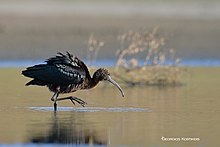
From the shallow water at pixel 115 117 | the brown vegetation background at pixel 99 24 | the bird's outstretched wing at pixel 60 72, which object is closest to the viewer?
Answer: the shallow water at pixel 115 117

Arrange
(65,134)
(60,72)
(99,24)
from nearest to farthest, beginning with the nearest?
(65,134), (60,72), (99,24)

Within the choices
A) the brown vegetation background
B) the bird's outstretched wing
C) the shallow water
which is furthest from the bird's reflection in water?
the brown vegetation background

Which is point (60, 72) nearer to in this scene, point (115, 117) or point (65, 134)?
point (115, 117)

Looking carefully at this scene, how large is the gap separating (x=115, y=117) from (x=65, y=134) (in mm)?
1828

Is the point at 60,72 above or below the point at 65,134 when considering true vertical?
above

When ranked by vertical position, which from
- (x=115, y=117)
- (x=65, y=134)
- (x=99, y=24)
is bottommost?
(x=65, y=134)

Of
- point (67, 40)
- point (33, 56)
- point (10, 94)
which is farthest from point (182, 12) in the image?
point (10, 94)

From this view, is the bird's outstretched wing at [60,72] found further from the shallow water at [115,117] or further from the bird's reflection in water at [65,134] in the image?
the bird's reflection in water at [65,134]

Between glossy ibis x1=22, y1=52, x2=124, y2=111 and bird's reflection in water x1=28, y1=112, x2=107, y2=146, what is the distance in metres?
1.63

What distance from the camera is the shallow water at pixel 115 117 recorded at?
11750 mm

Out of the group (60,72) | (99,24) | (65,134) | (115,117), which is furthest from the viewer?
(99,24)

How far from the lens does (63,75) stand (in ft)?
49.1

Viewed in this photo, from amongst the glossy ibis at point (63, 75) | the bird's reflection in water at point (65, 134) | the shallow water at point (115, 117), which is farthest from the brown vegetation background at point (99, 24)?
the bird's reflection in water at point (65, 134)

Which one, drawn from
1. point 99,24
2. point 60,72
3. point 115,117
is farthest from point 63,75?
point 99,24
